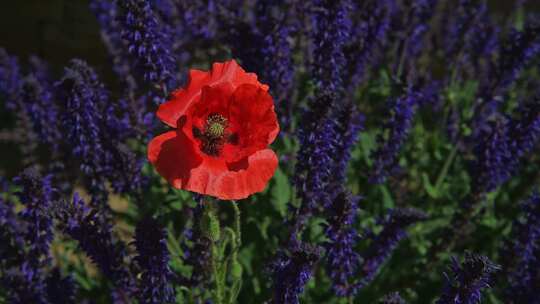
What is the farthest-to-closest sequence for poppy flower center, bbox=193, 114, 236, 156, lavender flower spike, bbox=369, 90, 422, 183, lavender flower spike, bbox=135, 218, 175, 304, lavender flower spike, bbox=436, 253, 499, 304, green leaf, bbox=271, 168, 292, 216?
green leaf, bbox=271, 168, 292, 216, lavender flower spike, bbox=369, 90, 422, 183, lavender flower spike, bbox=135, 218, 175, 304, lavender flower spike, bbox=436, 253, 499, 304, poppy flower center, bbox=193, 114, 236, 156

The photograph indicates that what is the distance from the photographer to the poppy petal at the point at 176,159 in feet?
7.07

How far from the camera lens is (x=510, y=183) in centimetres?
545

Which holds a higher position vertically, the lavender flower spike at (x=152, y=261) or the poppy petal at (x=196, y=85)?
the poppy petal at (x=196, y=85)

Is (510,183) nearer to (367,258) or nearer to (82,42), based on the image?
(367,258)

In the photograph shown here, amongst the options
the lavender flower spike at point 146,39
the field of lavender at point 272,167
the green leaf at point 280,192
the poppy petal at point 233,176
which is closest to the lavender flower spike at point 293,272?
the field of lavender at point 272,167

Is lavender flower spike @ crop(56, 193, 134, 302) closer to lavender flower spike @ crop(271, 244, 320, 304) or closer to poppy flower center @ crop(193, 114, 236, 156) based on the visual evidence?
lavender flower spike @ crop(271, 244, 320, 304)

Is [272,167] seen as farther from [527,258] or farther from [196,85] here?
[527,258]

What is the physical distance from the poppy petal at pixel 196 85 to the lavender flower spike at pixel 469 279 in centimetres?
128

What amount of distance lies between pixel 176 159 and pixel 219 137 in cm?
21

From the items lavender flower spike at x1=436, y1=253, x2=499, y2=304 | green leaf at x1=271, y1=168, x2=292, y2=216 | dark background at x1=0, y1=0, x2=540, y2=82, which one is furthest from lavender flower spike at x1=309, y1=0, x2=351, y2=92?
dark background at x1=0, y1=0, x2=540, y2=82

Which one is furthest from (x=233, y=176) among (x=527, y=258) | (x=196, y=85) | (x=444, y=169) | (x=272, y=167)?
(x=444, y=169)

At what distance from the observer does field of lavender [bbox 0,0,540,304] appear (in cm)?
247

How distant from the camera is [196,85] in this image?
2295mm

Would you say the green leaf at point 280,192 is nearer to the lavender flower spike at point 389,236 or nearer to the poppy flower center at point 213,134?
the lavender flower spike at point 389,236
